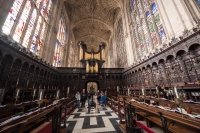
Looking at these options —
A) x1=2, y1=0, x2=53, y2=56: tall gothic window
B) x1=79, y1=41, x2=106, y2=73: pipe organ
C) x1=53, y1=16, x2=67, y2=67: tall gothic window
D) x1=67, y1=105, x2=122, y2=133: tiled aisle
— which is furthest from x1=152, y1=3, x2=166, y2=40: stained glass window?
x1=53, y1=16, x2=67, y2=67: tall gothic window

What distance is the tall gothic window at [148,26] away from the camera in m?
7.64

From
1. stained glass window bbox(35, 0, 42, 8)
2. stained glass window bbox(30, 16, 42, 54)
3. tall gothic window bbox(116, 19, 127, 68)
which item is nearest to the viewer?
stained glass window bbox(30, 16, 42, 54)

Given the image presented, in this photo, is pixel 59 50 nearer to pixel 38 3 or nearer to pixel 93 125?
pixel 38 3

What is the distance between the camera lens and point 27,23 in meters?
6.99

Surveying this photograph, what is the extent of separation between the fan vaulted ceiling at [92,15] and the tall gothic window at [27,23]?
9521 millimetres

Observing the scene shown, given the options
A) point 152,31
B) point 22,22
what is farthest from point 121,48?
point 22,22

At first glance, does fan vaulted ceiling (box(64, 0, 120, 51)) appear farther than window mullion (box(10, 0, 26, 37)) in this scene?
Yes

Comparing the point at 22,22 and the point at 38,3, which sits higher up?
the point at 38,3

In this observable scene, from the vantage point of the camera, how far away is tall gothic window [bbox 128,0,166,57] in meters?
7.64

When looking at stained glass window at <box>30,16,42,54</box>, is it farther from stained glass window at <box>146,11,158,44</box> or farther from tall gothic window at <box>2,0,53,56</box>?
stained glass window at <box>146,11,158,44</box>

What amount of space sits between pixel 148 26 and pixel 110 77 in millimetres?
8058

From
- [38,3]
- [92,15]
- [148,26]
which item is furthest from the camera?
[92,15]

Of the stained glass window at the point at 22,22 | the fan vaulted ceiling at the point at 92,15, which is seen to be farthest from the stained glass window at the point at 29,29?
the fan vaulted ceiling at the point at 92,15

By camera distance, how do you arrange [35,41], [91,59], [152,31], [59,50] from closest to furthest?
[35,41] → [152,31] → [91,59] → [59,50]
